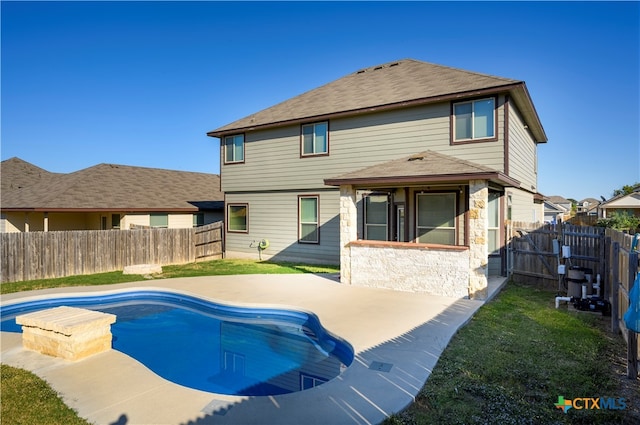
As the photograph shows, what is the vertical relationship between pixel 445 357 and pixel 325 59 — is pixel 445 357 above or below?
below

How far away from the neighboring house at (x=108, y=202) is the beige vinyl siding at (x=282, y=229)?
331 centimetres

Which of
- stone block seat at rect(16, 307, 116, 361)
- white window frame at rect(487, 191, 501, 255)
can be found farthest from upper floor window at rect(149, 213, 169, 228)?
white window frame at rect(487, 191, 501, 255)

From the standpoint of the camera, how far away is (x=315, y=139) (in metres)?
14.4

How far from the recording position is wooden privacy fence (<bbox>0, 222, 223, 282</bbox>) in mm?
11367

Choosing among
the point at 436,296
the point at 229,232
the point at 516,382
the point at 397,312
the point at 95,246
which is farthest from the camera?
the point at 229,232

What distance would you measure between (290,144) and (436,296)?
894cm

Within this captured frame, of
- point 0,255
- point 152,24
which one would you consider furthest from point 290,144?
point 0,255

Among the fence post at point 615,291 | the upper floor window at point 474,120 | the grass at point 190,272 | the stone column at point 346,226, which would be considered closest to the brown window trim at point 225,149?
the grass at point 190,272

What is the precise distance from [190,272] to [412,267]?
328 inches

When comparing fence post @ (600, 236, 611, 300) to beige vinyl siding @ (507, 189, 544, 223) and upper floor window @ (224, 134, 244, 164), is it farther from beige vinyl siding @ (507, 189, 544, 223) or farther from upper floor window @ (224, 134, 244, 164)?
upper floor window @ (224, 134, 244, 164)

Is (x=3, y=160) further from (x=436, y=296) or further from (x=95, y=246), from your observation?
(x=436, y=296)

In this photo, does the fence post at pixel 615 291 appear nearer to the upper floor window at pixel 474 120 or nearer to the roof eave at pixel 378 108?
the upper floor window at pixel 474 120

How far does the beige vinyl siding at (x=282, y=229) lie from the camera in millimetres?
14039

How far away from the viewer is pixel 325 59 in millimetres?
17641
